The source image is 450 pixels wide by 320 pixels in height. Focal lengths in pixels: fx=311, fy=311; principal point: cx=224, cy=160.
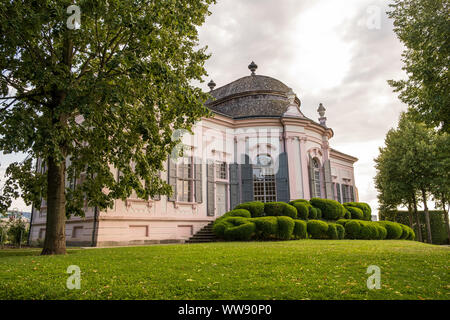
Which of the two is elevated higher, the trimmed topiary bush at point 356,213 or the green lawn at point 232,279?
the trimmed topiary bush at point 356,213

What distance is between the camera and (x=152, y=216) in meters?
14.8

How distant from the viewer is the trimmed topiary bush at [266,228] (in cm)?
1398

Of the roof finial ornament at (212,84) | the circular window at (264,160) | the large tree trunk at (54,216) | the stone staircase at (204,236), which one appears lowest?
the stone staircase at (204,236)

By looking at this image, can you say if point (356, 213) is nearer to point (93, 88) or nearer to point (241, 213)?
point (241, 213)

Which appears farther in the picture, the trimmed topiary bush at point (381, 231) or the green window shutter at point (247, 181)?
the green window shutter at point (247, 181)

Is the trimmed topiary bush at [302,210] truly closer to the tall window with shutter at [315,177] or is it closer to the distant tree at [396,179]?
the tall window with shutter at [315,177]

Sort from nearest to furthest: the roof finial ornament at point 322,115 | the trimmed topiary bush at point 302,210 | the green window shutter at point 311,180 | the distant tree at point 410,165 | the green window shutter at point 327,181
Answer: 1. the trimmed topiary bush at point 302,210
2. the green window shutter at point 311,180
3. the green window shutter at point 327,181
4. the distant tree at point 410,165
5. the roof finial ornament at point 322,115

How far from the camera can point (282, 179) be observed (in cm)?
1977

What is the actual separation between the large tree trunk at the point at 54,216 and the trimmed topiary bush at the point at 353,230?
14.1m

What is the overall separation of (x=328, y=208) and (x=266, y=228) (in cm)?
603

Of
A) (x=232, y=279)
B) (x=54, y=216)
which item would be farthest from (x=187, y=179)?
(x=232, y=279)

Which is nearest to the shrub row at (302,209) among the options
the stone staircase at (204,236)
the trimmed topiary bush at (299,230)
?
the trimmed topiary bush at (299,230)
